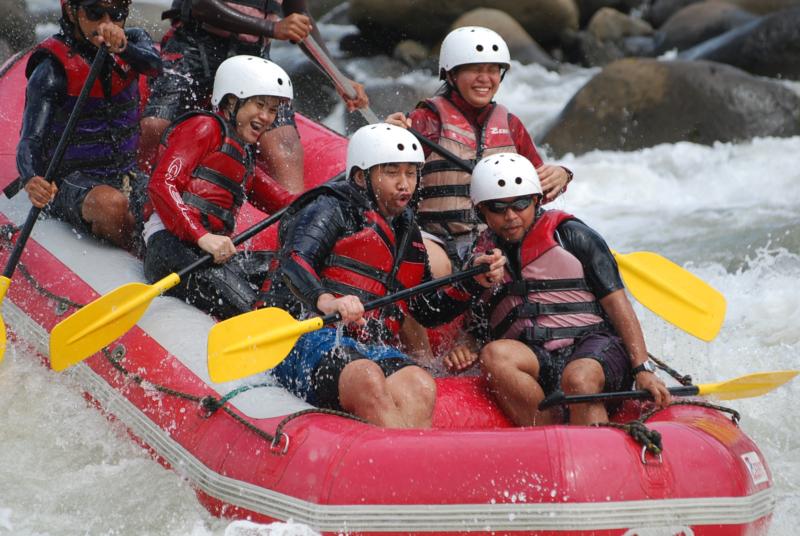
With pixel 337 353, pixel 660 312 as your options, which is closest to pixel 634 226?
pixel 660 312

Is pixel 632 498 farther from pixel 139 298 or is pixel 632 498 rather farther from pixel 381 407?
pixel 139 298

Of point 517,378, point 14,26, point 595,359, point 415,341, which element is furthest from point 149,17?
point 595,359

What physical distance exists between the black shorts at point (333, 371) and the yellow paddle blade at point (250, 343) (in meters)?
0.13

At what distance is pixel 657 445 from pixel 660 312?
1127 millimetres

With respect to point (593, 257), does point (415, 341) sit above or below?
below

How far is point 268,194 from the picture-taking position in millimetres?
4898

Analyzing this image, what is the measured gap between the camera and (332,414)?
3572mm

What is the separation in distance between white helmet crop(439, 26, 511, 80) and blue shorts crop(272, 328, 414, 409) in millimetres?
1445

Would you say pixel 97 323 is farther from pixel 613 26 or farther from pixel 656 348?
pixel 613 26

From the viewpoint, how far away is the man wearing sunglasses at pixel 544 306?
3895 millimetres

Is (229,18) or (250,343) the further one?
(229,18)

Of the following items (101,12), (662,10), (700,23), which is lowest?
(101,12)

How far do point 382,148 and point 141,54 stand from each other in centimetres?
145

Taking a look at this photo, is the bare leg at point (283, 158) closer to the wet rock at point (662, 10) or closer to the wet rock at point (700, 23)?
the wet rock at point (700, 23)
